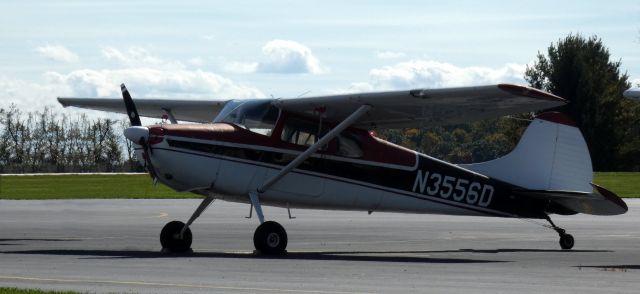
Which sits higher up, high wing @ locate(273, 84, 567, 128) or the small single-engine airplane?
high wing @ locate(273, 84, 567, 128)

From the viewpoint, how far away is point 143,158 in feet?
55.3

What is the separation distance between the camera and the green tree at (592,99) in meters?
85.0

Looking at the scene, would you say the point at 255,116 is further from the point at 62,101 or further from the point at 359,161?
the point at 62,101

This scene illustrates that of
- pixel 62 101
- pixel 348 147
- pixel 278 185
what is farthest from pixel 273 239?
pixel 62 101

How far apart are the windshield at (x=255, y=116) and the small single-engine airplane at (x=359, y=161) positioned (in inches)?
0.6

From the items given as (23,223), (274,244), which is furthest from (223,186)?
(23,223)

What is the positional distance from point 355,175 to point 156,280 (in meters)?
6.11

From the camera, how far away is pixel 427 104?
17844mm

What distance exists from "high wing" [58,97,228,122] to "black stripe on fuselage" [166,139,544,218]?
107 inches

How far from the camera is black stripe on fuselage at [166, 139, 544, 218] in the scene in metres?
17.4

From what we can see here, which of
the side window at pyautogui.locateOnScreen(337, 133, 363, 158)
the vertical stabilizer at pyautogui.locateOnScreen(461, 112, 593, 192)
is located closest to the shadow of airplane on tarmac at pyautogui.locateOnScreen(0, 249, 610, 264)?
the vertical stabilizer at pyautogui.locateOnScreen(461, 112, 593, 192)

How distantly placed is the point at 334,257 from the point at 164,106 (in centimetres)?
548

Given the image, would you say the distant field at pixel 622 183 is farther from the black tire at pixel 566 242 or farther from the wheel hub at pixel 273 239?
the wheel hub at pixel 273 239

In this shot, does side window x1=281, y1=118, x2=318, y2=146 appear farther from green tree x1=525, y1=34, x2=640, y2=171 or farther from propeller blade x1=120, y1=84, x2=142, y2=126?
green tree x1=525, y1=34, x2=640, y2=171
